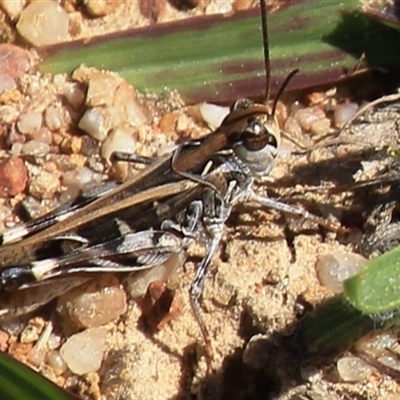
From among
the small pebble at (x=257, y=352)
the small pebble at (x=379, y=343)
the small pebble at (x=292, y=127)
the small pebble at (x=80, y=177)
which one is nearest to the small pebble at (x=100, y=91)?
the small pebble at (x=80, y=177)

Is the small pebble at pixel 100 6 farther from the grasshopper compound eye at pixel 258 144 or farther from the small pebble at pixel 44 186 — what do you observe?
the grasshopper compound eye at pixel 258 144

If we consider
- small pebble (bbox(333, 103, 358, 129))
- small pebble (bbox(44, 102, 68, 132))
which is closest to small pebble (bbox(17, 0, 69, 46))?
small pebble (bbox(44, 102, 68, 132))

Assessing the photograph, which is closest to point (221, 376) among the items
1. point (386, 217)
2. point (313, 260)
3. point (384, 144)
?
point (313, 260)

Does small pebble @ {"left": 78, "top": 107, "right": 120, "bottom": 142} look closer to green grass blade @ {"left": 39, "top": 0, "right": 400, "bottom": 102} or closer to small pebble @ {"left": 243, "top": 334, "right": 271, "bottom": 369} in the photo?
green grass blade @ {"left": 39, "top": 0, "right": 400, "bottom": 102}

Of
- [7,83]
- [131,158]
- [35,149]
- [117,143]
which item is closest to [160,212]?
[131,158]

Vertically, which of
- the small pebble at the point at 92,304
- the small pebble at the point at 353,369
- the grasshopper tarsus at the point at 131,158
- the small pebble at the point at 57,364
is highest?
the grasshopper tarsus at the point at 131,158

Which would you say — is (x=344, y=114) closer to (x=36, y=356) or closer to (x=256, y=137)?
(x=256, y=137)
